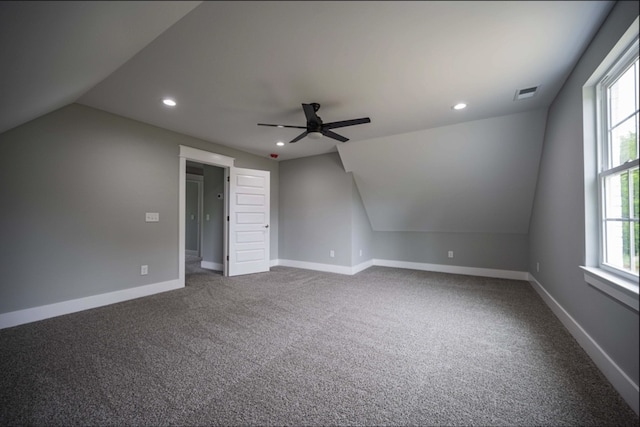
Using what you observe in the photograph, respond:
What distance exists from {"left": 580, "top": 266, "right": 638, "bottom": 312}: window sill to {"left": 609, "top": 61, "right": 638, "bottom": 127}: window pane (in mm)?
1093

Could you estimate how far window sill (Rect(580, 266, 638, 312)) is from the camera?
4.55ft

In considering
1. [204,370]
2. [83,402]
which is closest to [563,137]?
[204,370]

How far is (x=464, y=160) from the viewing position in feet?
12.5

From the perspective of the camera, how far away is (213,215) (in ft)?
17.5

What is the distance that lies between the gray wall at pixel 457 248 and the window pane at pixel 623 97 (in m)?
3.15

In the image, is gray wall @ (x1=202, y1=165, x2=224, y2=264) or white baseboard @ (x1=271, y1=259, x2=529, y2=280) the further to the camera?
gray wall @ (x1=202, y1=165, x2=224, y2=264)

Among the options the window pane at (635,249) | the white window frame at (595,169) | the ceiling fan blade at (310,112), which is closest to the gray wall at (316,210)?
the ceiling fan blade at (310,112)

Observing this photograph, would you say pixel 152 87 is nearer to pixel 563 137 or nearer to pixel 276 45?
pixel 276 45

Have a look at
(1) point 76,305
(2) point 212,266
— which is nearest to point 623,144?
(1) point 76,305

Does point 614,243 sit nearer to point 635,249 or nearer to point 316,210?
point 635,249

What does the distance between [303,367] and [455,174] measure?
371 centimetres

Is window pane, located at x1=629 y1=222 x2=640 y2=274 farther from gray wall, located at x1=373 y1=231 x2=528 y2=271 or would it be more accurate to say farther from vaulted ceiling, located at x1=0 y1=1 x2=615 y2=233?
gray wall, located at x1=373 y1=231 x2=528 y2=271

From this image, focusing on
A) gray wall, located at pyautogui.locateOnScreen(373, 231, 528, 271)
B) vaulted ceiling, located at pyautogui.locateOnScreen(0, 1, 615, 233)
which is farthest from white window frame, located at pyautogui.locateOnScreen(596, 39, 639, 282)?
gray wall, located at pyautogui.locateOnScreen(373, 231, 528, 271)

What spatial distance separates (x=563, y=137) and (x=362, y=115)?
2107 mm
